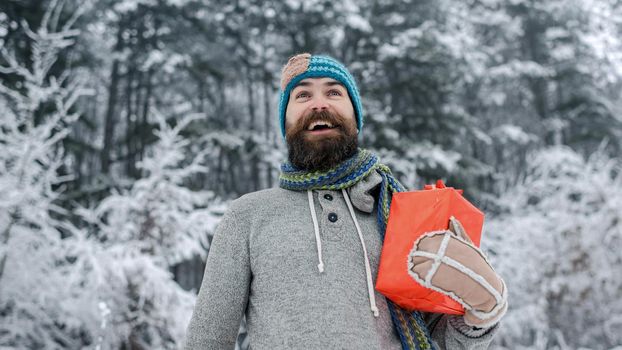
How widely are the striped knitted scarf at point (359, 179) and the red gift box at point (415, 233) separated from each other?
0.05 m

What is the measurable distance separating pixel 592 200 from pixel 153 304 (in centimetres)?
673

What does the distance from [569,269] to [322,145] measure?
692 cm

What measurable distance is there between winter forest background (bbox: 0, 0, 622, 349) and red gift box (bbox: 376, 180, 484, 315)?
11.1ft

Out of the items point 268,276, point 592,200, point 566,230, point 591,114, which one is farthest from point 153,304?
point 591,114

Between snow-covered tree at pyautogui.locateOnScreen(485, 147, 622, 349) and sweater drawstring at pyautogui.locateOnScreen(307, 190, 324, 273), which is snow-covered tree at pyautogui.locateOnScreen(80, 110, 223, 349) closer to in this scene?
sweater drawstring at pyautogui.locateOnScreen(307, 190, 324, 273)

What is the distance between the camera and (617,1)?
12406 millimetres

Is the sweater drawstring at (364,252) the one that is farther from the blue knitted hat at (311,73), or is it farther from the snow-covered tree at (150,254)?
the snow-covered tree at (150,254)

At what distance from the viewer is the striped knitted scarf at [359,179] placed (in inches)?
60.0

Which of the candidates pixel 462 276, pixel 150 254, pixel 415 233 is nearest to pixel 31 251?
pixel 150 254

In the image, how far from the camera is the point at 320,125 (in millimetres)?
1766

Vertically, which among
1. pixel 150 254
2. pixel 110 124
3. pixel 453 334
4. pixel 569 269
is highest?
pixel 110 124

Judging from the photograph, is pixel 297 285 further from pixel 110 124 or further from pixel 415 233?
pixel 110 124

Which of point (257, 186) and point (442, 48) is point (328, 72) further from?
point (257, 186)

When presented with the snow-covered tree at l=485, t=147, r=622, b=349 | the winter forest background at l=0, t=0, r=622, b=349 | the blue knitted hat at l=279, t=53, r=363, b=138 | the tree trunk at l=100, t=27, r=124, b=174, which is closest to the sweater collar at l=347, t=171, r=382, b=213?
the blue knitted hat at l=279, t=53, r=363, b=138
